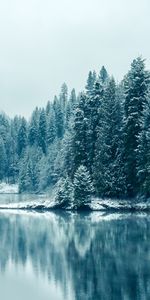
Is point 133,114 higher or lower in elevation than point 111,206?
higher

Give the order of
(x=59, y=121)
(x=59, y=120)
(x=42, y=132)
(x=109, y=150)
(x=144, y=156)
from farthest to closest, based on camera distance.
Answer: (x=59, y=120)
(x=59, y=121)
(x=42, y=132)
(x=109, y=150)
(x=144, y=156)

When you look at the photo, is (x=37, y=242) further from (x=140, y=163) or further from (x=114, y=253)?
(x=140, y=163)

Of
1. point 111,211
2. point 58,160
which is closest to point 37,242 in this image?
point 111,211

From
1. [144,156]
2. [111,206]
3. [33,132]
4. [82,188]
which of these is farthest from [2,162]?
[144,156]

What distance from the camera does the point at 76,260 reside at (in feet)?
88.4

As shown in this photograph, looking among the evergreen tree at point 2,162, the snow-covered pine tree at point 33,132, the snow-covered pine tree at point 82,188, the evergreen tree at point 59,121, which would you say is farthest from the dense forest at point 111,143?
the evergreen tree at point 2,162

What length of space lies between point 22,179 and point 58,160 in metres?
18.8

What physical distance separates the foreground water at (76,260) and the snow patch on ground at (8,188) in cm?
7459

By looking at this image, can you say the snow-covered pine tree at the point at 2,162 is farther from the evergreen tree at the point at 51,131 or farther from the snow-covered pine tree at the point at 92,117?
the snow-covered pine tree at the point at 92,117

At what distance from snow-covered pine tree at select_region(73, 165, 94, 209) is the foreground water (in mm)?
11513

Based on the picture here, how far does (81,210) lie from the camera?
5819cm

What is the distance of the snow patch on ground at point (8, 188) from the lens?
119 meters

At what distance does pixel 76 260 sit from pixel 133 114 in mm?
33893

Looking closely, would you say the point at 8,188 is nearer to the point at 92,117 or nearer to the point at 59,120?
the point at 59,120
